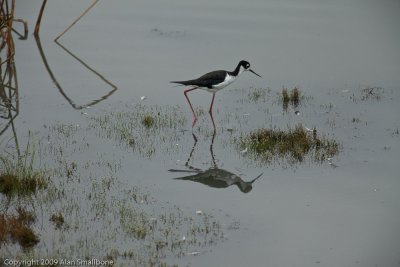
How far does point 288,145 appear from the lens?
10.0 m

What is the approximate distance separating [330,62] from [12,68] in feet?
23.0

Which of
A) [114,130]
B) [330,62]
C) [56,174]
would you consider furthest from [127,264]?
[330,62]

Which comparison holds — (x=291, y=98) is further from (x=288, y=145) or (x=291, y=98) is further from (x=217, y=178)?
(x=217, y=178)

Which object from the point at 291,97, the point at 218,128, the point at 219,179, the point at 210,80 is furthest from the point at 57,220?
the point at 291,97

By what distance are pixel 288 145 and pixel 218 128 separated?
1445 mm

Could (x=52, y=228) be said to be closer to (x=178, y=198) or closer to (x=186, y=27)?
(x=178, y=198)

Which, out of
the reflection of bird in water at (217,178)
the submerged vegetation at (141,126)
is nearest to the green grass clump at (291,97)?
the submerged vegetation at (141,126)

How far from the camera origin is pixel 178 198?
8.37 meters

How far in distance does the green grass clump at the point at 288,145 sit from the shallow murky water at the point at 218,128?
0.19 m

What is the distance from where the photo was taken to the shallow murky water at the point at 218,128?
7.38 meters

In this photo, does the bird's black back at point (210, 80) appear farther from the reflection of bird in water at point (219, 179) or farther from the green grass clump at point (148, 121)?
the reflection of bird in water at point (219, 179)

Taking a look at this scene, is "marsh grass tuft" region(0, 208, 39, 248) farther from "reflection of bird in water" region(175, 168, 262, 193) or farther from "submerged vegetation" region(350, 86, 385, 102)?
"submerged vegetation" region(350, 86, 385, 102)

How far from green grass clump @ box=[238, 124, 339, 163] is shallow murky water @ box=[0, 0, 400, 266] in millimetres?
193

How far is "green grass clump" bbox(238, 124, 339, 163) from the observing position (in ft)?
32.2
